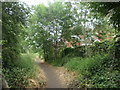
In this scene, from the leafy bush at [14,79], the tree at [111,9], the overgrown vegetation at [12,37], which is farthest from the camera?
the tree at [111,9]

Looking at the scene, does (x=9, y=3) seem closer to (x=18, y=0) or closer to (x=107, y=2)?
(x=18, y=0)

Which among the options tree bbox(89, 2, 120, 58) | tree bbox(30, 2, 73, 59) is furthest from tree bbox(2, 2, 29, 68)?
tree bbox(30, 2, 73, 59)

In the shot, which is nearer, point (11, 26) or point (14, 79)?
point (14, 79)

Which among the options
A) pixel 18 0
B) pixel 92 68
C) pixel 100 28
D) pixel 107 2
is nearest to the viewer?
pixel 107 2

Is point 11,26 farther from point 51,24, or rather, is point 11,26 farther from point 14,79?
point 51,24

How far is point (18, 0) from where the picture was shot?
4188mm

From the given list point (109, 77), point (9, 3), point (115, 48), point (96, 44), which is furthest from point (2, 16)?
point (96, 44)

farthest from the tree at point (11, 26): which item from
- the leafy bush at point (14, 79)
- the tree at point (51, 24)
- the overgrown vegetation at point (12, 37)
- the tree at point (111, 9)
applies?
the tree at point (51, 24)

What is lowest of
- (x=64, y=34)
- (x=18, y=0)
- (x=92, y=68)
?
(x=92, y=68)

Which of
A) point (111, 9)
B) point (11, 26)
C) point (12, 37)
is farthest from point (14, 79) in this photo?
point (111, 9)

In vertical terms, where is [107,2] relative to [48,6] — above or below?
below

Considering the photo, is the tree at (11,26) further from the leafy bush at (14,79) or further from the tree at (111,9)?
the tree at (111,9)

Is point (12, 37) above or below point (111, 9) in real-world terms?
below

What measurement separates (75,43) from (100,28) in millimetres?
2985
